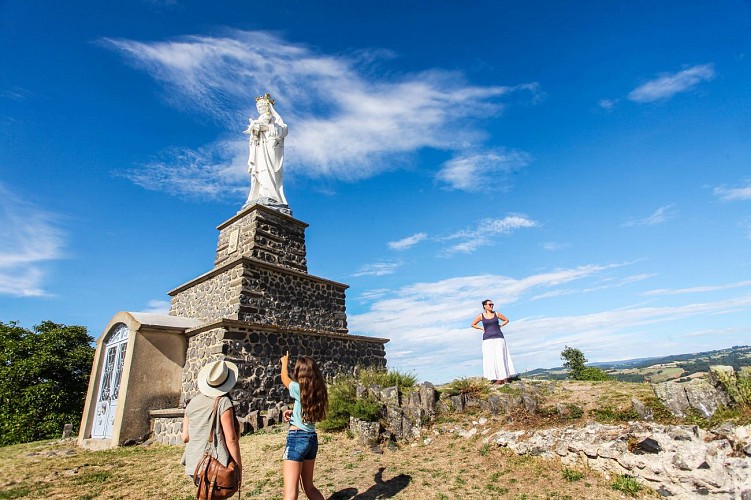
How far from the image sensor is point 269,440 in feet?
28.2

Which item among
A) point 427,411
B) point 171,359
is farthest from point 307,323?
point 427,411

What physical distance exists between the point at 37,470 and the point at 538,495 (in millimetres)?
9932

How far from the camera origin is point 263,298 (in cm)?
1322

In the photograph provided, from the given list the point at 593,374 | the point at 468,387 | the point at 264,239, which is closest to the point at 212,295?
the point at 264,239

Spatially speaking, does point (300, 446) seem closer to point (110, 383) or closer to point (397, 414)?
point (397, 414)

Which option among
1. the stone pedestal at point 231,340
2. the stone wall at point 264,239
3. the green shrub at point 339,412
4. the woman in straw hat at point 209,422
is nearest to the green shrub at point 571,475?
the green shrub at point 339,412

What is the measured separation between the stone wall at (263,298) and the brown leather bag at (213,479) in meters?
8.16

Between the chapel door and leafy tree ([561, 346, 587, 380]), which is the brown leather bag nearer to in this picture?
the chapel door

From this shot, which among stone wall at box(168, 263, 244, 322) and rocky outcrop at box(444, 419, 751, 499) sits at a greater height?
stone wall at box(168, 263, 244, 322)

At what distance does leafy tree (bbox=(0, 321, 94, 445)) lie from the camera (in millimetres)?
14531

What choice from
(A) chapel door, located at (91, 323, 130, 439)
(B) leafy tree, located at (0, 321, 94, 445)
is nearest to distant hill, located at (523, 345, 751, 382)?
(A) chapel door, located at (91, 323, 130, 439)

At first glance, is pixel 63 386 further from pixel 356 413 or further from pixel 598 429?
→ pixel 598 429

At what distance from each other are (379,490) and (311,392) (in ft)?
7.97

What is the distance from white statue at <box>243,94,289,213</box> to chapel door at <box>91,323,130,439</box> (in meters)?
6.91
